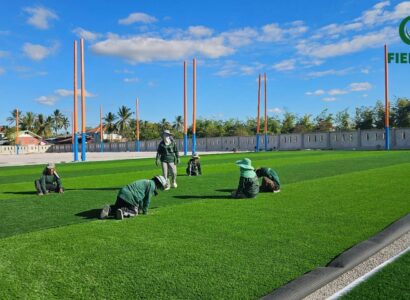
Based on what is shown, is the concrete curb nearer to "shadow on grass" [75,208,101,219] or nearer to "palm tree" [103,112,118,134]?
"shadow on grass" [75,208,101,219]

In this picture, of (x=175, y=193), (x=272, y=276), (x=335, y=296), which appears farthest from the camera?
(x=175, y=193)

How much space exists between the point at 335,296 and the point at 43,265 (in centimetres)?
337

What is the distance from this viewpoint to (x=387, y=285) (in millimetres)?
4145

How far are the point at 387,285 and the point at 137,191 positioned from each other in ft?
15.7

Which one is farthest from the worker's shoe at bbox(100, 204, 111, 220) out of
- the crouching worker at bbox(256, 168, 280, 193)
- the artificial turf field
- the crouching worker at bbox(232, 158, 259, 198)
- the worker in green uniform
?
the worker in green uniform


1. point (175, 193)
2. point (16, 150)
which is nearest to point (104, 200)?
point (175, 193)

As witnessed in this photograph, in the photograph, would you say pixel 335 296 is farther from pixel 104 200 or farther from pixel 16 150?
pixel 16 150

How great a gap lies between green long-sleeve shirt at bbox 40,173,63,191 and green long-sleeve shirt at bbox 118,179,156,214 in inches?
192

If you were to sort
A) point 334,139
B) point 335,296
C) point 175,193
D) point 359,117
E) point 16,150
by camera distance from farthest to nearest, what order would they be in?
point 16,150, point 359,117, point 334,139, point 175,193, point 335,296

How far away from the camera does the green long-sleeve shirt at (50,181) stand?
38.2 ft

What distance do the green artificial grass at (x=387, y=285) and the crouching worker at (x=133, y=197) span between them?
14.1 feet

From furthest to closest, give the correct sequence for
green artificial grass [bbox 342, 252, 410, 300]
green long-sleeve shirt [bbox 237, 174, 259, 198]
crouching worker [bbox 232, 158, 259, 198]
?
green long-sleeve shirt [bbox 237, 174, 259, 198] < crouching worker [bbox 232, 158, 259, 198] < green artificial grass [bbox 342, 252, 410, 300]

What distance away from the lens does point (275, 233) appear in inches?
247

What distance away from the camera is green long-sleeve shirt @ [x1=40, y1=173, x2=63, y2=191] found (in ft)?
38.2
